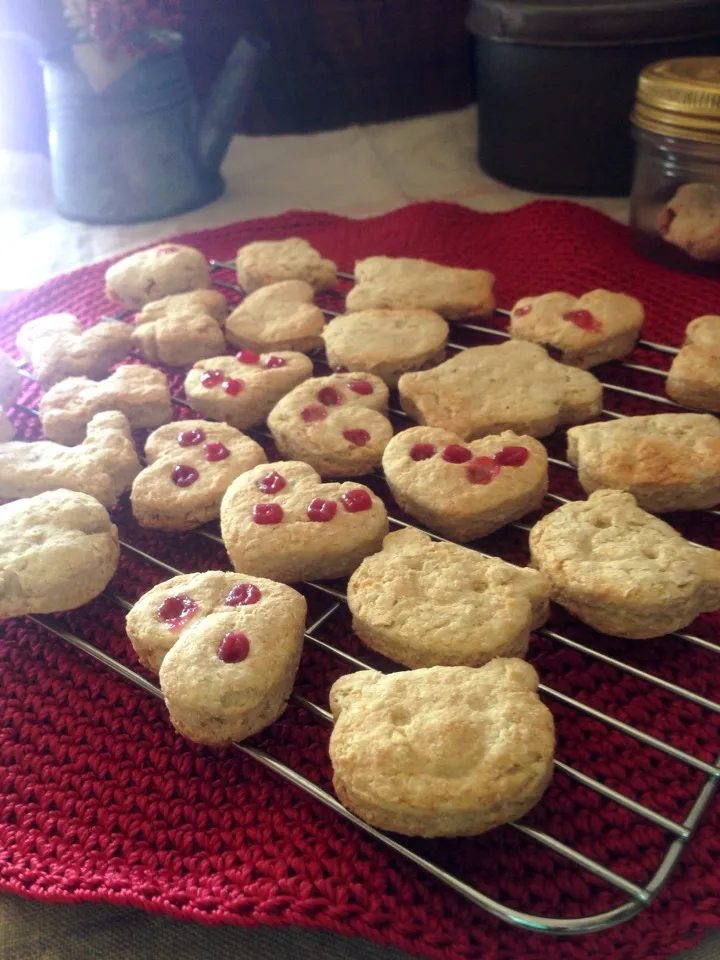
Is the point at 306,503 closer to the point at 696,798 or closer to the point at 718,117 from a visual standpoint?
the point at 696,798

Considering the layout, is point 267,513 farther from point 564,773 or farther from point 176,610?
point 564,773

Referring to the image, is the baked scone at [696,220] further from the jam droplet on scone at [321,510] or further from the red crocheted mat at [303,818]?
the jam droplet on scone at [321,510]

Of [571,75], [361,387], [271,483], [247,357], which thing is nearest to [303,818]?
[271,483]

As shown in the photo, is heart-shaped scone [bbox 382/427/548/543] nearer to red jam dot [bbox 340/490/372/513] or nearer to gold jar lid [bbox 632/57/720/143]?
red jam dot [bbox 340/490/372/513]

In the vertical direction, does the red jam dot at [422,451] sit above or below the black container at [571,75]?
below

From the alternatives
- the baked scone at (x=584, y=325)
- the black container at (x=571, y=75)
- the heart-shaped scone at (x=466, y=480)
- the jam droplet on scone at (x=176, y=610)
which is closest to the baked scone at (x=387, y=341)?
the baked scone at (x=584, y=325)

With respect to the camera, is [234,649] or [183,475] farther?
[183,475]

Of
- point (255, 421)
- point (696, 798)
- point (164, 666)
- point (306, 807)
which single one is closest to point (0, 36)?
point (255, 421)

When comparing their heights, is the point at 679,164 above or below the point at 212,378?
above
